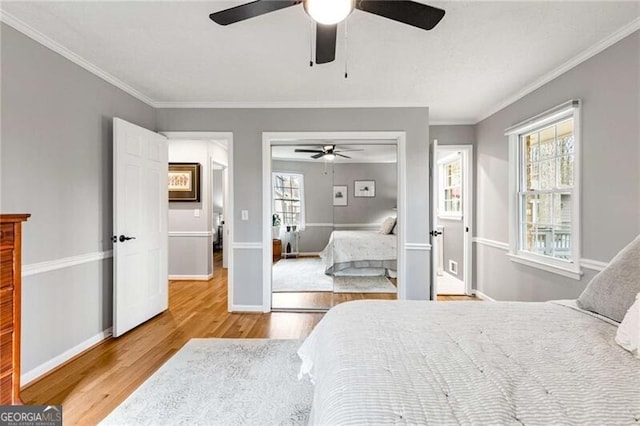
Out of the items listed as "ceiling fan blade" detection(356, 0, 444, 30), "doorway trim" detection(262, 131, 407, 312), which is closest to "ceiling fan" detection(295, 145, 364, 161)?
"doorway trim" detection(262, 131, 407, 312)

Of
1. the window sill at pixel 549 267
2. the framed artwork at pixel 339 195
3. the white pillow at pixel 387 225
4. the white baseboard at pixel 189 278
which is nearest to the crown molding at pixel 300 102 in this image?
the framed artwork at pixel 339 195

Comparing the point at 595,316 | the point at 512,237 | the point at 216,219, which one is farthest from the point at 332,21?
the point at 216,219

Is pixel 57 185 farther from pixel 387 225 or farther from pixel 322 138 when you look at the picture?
pixel 387 225

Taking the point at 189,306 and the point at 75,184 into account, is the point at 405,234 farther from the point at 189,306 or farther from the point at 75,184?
the point at 75,184

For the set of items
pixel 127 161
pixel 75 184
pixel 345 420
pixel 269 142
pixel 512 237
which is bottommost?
pixel 345 420

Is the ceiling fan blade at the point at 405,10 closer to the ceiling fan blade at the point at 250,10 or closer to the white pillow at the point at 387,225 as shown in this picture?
the ceiling fan blade at the point at 250,10

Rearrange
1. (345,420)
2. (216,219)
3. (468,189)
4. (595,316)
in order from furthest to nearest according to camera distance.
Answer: (216,219) → (468,189) → (595,316) → (345,420)

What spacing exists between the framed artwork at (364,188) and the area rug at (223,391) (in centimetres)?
222

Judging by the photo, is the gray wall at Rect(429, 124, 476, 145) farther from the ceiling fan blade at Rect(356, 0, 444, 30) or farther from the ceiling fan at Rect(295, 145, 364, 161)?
the ceiling fan blade at Rect(356, 0, 444, 30)

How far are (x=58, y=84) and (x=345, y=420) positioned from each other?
3.06 m

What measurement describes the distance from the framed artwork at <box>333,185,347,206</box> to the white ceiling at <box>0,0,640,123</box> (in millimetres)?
1168

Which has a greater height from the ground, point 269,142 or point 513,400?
point 269,142

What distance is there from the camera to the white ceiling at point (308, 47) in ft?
6.49

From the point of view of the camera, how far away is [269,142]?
3.68m
